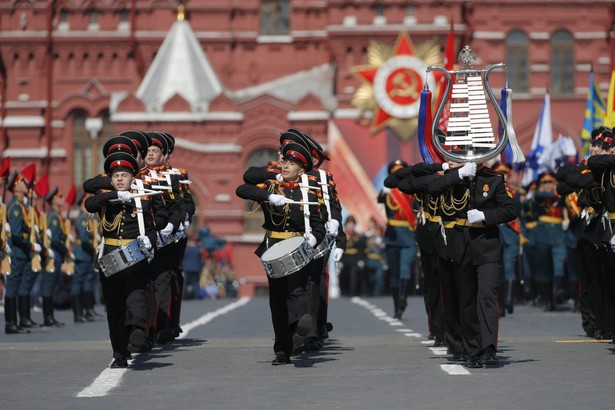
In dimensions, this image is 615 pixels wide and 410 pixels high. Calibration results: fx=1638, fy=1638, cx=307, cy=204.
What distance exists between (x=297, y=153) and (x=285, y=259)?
3.88ft

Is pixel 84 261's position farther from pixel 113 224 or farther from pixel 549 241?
pixel 113 224

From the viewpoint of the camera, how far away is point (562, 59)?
5275 centimetres

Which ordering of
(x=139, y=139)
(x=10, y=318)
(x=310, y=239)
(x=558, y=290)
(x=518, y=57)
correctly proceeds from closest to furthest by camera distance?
(x=310, y=239) < (x=139, y=139) < (x=10, y=318) < (x=558, y=290) < (x=518, y=57)

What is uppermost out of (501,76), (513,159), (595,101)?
(501,76)

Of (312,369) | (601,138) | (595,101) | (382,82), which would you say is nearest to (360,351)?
(312,369)

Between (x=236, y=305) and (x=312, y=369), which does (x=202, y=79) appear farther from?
(x=312, y=369)

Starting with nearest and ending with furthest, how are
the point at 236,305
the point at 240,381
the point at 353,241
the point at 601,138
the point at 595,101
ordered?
the point at 240,381, the point at 601,138, the point at 236,305, the point at 595,101, the point at 353,241

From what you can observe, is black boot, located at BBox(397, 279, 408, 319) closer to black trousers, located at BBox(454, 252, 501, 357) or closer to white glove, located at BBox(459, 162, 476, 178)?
black trousers, located at BBox(454, 252, 501, 357)

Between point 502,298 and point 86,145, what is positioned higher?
point 86,145

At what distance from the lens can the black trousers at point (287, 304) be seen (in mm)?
14141

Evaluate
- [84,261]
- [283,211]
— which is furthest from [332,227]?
[84,261]

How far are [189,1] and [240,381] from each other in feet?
142

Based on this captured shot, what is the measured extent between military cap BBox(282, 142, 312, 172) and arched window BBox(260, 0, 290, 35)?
4152 cm

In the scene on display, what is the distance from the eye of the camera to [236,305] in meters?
30.6
